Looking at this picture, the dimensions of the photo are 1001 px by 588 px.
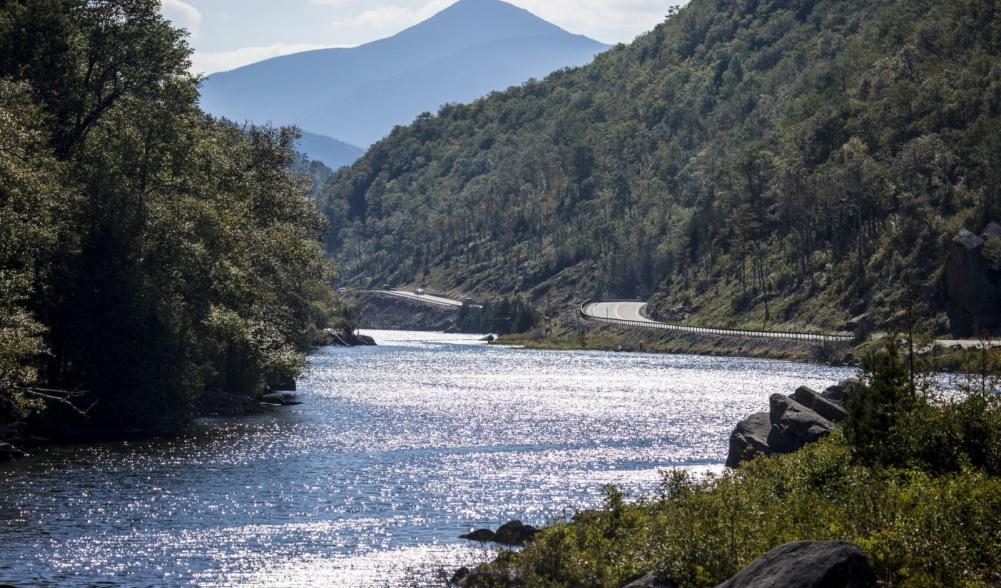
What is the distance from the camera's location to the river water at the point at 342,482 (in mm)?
35469

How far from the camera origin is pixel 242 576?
33812 millimetres

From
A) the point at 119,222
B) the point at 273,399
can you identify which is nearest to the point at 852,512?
the point at 119,222

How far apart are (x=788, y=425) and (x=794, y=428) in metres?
0.39

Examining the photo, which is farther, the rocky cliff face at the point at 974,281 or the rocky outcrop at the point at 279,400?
the rocky cliff face at the point at 974,281

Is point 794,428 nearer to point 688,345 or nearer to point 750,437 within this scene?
point 750,437

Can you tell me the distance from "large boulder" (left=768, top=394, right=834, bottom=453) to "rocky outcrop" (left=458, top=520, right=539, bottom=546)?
1364 cm

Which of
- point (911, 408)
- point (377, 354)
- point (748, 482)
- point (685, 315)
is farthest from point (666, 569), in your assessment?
point (685, 315)

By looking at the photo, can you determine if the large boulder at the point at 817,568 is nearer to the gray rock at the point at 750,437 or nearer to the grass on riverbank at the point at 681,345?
the gray rock at the point at 750,437

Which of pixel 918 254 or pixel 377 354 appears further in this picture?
pixel 377 354

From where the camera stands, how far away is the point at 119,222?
61031mm

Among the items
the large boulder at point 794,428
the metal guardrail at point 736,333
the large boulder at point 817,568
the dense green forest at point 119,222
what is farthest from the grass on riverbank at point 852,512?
the metal guardrail at point 736,333

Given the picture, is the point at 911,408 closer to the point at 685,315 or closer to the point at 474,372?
the point at 474,372

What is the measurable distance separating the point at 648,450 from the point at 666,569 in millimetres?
36676

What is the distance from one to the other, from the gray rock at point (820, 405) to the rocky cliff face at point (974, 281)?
79.6 m
